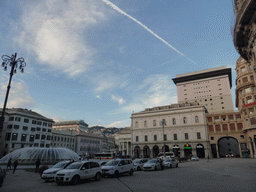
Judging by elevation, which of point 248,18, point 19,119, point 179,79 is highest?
point 179,79

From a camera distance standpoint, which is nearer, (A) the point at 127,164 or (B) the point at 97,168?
(B) the point at 97,168

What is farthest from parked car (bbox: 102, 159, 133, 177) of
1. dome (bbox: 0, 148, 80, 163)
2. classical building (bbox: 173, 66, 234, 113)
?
classical building (bbox: 173, 66, 234, 113)

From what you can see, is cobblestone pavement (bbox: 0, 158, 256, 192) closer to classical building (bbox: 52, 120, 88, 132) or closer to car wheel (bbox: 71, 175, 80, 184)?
car wheel (bbox: 71, 175, 80, 184)

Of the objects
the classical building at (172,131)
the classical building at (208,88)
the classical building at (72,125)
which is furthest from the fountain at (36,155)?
the classical building at (72,125)

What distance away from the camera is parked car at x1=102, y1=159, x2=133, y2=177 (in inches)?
619

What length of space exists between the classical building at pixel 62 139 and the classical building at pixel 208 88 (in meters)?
59.0

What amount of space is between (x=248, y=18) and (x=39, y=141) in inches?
2681

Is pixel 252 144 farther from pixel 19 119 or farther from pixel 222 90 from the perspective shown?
pixel 19 119

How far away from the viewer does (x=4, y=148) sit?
54.7 m

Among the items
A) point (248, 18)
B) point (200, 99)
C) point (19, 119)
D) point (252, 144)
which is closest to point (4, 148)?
point (19, 119)

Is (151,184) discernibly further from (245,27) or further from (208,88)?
(208,88)

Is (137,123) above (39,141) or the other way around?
above

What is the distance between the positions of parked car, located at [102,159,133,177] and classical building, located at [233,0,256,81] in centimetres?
1798

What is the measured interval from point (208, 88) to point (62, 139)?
75.1m
